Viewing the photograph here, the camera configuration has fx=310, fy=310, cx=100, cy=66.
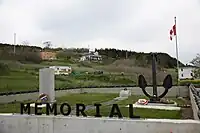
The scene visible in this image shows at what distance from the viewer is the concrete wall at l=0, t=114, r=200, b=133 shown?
873 cm

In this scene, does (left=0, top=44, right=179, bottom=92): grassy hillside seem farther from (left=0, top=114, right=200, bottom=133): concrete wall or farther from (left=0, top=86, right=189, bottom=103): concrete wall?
(left=0, top=114, right=200, bottom=133): concrete wall

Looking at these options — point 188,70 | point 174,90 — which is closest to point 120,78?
point 188,70

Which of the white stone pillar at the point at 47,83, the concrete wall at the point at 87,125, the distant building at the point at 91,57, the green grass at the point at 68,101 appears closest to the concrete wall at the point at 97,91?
the green grass at the point at 68,101

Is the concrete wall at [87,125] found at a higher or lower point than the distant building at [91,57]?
lower

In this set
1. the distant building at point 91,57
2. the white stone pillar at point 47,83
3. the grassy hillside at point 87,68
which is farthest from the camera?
the distant building at point 91,57

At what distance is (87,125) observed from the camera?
984 cm

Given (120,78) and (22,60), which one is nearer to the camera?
(120,78)

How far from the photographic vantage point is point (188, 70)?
214 ft

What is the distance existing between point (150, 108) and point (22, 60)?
6240 cm

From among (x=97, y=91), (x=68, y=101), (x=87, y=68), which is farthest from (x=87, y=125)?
(x=87, y=68)

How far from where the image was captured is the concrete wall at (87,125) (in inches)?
344

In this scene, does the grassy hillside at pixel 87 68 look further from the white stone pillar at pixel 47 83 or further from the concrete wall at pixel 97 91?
the white stone pillar at pixel 47 83

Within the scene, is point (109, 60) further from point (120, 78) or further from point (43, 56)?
point (120, 78)

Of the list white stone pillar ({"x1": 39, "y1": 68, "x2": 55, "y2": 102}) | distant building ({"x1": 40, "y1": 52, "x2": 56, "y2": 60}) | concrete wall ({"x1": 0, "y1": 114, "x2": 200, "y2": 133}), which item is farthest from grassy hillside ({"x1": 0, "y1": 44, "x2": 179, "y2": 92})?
concrete wall ({"x1": 0, "y1": 114, "x2": 200, "y2": 133})
